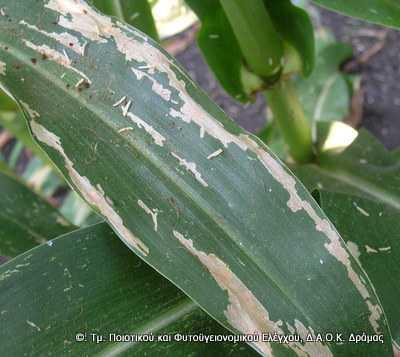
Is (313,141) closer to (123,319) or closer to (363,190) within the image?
(363,190)

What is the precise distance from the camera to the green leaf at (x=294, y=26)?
54 cm

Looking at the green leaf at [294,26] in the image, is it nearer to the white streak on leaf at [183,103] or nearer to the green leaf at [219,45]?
the green leaf at [219,45]

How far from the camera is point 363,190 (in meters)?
0.57

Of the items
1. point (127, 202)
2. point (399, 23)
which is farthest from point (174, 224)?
point (399, 23)

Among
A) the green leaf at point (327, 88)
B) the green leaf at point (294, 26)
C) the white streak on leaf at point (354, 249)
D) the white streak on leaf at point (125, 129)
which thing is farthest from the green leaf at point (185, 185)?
the green leaf at point (327, 88)

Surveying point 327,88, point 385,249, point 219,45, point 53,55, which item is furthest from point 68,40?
point 327,88

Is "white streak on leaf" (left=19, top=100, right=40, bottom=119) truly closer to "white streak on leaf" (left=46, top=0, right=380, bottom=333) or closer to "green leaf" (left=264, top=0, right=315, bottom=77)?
"white streak on leaf" (left=46, top=0, right=380, bottom=333)

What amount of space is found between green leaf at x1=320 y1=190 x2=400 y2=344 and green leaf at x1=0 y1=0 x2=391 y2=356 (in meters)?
0.08

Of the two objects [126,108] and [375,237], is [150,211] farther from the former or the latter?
[375,237]

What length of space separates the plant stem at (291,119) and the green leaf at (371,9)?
0.44 ft

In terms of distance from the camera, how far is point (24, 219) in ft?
2.08

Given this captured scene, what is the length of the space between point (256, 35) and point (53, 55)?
21 centimetres

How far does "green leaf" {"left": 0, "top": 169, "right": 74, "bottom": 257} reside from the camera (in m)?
0.60

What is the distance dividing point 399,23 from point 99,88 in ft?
0.92
